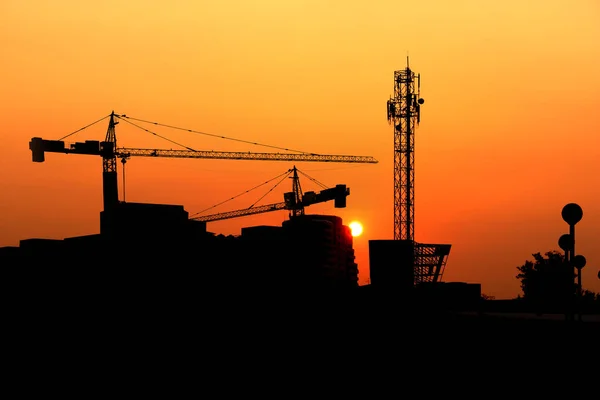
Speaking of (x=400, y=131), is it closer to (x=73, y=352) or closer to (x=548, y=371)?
(x=73, y=352)

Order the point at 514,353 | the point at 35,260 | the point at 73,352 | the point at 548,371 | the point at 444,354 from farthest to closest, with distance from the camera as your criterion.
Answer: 1. the point at 35,260
2. the point at 73,352
3. the point at 444,354
4. the point at 514,353
5. the point at 548,371

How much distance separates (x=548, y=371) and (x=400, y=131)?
125891 millimetres

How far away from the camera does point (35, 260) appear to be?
6358 inches

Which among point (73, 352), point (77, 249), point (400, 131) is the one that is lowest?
point (73, 352)

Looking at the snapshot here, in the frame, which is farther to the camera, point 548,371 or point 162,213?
point 162,213

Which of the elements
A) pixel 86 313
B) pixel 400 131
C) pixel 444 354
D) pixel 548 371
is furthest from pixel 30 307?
pixel 548 371

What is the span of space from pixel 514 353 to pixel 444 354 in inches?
227

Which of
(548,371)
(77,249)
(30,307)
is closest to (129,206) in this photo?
(77,249)

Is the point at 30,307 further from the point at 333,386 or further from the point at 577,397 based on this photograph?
the point at 577,397

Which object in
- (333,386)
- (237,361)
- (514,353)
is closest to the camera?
(333,386)

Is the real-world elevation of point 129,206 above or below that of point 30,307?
above

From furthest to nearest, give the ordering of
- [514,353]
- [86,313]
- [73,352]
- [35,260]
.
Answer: [35,260] → [86,313] → [73,352] → [514,353]

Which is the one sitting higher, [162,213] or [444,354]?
[162,213]

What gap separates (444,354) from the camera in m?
51.6
